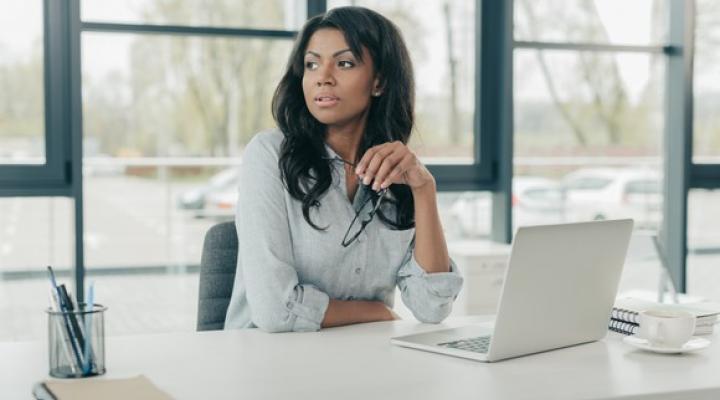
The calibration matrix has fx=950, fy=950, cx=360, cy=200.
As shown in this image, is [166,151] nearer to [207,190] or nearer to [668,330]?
[207,190]

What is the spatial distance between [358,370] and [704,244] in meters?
3.90

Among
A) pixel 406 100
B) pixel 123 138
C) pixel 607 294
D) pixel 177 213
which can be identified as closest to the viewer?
pixel 607 294

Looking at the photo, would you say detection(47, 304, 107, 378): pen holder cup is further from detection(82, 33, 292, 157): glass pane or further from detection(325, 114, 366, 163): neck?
detection(82, 33, 292, 157): glass pane

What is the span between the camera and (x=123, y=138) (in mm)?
4207

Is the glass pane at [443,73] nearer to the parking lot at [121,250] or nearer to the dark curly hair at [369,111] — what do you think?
the parking lot at [121,250]

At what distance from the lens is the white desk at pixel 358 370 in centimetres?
143

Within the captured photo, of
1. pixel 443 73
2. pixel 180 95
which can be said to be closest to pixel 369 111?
pixel 180 95

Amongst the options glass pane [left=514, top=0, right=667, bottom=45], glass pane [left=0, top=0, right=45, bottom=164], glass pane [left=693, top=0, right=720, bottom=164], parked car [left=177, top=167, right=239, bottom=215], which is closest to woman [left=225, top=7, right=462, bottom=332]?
glass pane [left=0, top=0, right=45, bottom=164]

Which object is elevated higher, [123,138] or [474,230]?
[123,138]

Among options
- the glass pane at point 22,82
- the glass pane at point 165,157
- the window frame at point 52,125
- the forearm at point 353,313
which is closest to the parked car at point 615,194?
the glass pane at point 165,157

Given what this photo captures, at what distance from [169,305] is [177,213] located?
44 cm

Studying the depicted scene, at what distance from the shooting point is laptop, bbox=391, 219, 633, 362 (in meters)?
1.59

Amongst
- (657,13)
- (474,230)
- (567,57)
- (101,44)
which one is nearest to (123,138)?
(101,44)

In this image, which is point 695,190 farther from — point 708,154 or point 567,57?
point 567,57
